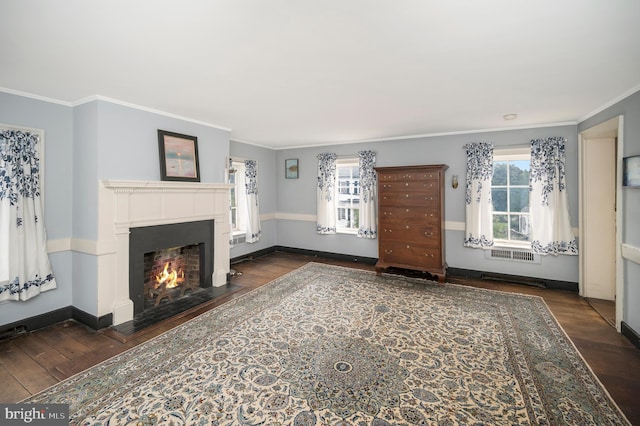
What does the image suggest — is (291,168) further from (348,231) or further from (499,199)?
(499,199)

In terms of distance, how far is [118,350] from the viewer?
2.59 meters

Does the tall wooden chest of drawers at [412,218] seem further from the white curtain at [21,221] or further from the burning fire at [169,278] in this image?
the white curtain at [21,221]

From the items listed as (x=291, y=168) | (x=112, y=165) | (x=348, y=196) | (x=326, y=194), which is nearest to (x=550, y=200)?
(x=348, y=196)

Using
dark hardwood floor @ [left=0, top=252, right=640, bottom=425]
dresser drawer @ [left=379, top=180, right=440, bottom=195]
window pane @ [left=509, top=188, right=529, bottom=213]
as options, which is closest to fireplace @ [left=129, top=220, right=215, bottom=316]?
dark hardwood floor @ [left=0, top=252, right=640, bottom=425]

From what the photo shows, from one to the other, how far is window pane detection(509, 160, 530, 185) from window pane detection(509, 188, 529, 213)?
0.13 meters

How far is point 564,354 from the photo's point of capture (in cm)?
248

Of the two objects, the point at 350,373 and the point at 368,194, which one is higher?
the point at 368,194

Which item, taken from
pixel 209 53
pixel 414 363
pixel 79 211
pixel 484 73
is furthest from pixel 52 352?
pixel 484 73

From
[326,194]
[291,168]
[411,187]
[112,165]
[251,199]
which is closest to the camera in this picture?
[112,165]

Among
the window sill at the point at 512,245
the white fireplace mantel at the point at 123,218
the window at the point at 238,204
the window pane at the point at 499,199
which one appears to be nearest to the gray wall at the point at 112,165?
the white fireplace mantel at the point at 123,218

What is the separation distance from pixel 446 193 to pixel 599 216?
1.95 m

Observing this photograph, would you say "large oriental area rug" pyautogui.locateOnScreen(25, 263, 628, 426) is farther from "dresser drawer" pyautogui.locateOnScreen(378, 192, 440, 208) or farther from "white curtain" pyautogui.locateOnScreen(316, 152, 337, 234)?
"white curtain" pyautogui.locateOnScreen(316, 152, 337, 234)

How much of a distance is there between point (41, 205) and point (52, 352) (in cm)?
151

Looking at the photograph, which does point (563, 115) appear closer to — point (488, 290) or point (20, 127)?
point (488, 290)
